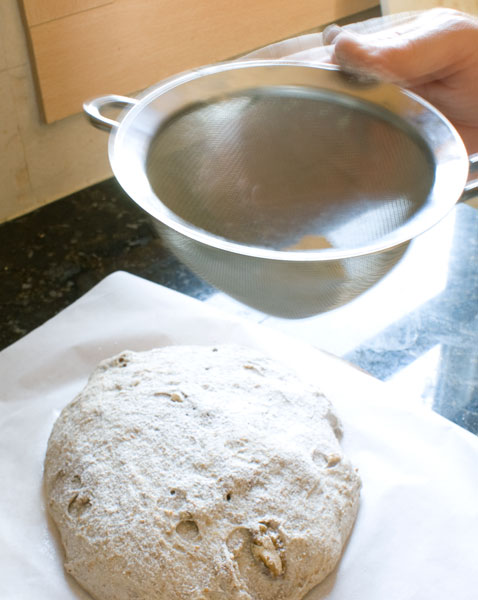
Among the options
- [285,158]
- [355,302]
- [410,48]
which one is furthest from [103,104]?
[355,302]

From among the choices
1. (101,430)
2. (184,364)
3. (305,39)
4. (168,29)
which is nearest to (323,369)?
(184,364)

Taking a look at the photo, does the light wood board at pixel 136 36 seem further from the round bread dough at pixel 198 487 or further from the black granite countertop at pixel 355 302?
the round bread dough at pixel 198 487

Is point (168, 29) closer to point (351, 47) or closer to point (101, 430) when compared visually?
point (351, 47)

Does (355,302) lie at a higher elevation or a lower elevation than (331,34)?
Result: lower

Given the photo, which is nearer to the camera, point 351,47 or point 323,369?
point 351,47

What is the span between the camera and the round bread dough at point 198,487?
75 cm

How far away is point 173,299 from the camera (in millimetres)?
1112

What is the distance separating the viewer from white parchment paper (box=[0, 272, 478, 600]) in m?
0.79

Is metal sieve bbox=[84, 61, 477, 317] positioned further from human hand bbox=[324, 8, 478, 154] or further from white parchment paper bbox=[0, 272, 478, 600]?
white parchment paper bbox=[0, 272, 478, 600]

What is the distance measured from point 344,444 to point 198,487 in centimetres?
24

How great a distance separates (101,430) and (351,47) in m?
0.55

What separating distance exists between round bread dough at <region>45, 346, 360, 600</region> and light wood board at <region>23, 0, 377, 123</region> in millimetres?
666

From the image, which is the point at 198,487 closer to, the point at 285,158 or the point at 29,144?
the point at 285,158

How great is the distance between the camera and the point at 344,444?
0.94 meters
